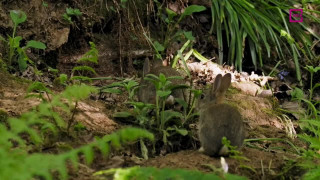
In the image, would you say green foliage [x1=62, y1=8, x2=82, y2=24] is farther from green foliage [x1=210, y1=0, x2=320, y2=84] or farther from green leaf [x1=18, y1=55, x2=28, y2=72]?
green foliage [x1=210, y1=0, x2=320, y2=84]

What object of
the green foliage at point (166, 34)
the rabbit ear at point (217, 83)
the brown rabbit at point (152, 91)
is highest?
the green foliage at point (166, 34)

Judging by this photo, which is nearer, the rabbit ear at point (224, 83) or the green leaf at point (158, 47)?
the rabbit ear at point (224, 83)

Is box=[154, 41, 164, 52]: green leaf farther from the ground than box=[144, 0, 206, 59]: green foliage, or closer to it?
closer to it

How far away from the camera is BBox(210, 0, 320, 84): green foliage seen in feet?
26.0

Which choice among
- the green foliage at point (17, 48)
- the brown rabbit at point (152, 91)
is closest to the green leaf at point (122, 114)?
the brown rabbit at point (152, 91)

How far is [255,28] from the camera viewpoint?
8047 mm

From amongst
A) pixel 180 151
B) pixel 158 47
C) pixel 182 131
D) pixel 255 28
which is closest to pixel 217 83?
pixel 182 131

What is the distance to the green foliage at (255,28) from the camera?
26.0ft

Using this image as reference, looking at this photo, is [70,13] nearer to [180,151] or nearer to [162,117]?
[162,117]

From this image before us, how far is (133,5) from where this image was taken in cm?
757

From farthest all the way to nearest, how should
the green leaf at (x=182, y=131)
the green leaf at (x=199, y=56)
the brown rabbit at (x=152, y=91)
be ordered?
the green leaf at (x=199, y=56) → the brown rabbit at (x=152, y=91) → the green leaf at (x=182, y=131)

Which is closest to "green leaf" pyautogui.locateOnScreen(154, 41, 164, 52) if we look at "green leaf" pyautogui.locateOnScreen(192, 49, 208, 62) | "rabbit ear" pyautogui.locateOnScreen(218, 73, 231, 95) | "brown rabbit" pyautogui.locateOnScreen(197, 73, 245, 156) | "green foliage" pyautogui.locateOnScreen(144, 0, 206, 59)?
"green foliage" pyautogui.locateOnScreen(144, 0, 206, 59)

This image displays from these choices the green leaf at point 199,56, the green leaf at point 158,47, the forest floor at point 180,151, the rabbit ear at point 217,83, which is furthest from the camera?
the green leaf at point 199,56

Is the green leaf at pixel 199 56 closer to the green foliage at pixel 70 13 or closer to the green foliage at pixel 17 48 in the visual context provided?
the green foliage at pixel 70 13
